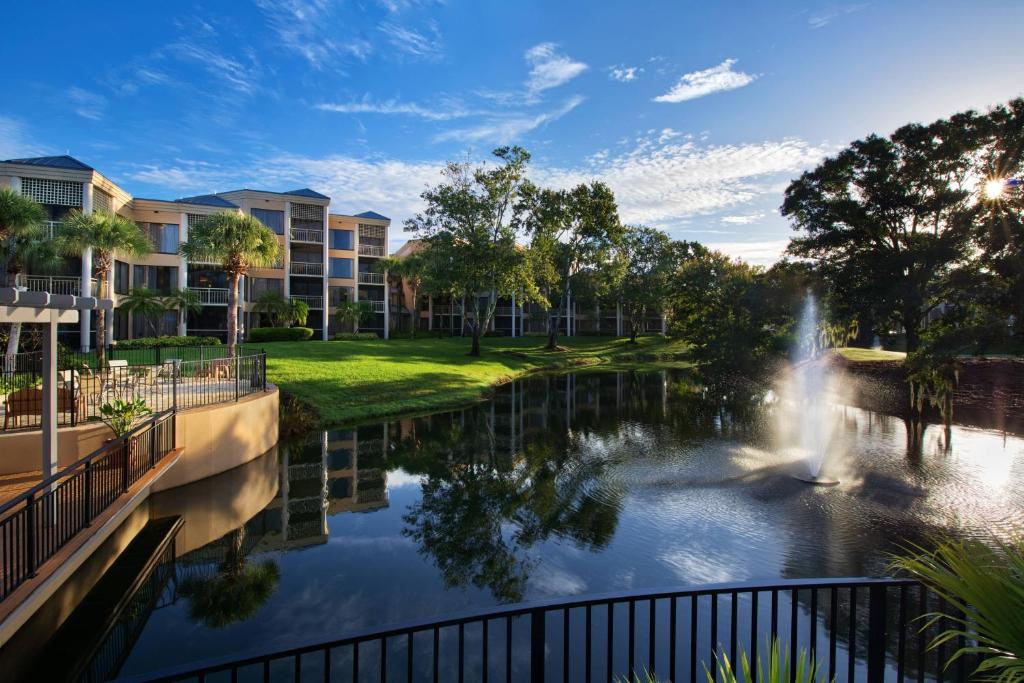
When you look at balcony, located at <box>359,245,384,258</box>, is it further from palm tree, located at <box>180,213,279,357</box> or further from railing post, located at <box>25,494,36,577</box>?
railing post, located at <box>25,494,36,577</box>

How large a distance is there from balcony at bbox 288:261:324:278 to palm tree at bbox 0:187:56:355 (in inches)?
948

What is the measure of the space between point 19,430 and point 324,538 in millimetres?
6197

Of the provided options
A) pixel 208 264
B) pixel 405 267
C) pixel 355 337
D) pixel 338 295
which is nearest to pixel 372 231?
pixel 405 267

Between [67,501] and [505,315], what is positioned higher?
[505,315]

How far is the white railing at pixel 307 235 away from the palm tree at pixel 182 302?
10.6 metres

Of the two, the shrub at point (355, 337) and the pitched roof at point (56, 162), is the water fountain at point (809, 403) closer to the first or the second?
the shrub at point (355, 337)

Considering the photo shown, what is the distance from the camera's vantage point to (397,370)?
31703 mm

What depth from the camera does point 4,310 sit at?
726 centimetres

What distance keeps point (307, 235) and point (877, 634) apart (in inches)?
2055

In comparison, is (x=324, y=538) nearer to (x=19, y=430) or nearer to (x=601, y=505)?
(x=601, y=505)

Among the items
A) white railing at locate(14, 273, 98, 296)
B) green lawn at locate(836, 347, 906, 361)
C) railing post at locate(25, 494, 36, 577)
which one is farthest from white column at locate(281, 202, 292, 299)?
railing post at locate(25, 494, 36, 577)

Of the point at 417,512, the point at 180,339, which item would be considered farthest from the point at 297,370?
the point at 417,512

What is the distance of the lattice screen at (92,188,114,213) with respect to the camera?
33.5 metres

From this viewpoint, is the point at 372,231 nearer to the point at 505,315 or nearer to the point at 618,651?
the point at 505,315
